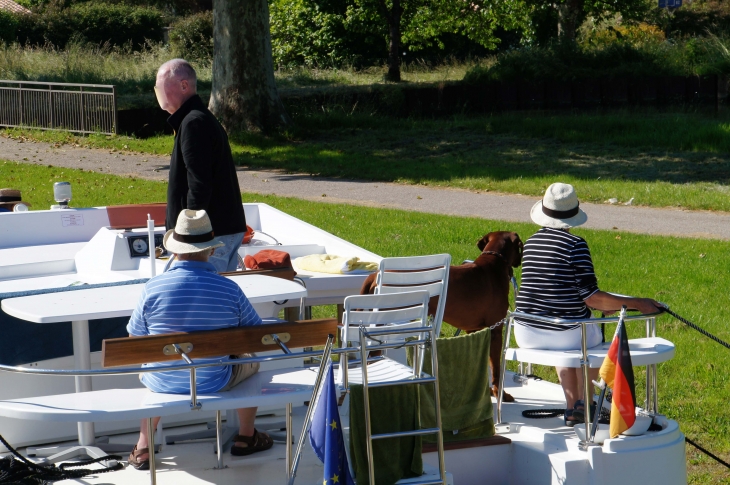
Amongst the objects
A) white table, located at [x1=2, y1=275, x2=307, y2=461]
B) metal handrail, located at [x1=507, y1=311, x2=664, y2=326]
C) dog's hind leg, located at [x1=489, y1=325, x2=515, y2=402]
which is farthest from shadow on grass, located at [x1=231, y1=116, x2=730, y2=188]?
white table, located at [x1=2, y1=275, x2=307, y2=461]

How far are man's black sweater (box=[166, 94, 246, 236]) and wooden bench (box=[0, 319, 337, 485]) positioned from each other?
5.13ft

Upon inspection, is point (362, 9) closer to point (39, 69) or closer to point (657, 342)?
point (39, 69)

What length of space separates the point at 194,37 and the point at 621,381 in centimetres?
3424

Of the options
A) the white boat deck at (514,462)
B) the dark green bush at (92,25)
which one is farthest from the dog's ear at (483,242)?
the dark green bush at (92,25)

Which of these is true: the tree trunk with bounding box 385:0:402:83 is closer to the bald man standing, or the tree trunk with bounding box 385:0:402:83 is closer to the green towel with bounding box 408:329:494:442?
the bald man standing

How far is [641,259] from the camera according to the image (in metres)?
10.9

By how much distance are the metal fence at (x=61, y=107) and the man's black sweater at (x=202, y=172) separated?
50.8 ft

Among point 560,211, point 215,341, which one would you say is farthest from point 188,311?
point 560,211

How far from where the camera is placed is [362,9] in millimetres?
32156

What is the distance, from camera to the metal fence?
21203mm

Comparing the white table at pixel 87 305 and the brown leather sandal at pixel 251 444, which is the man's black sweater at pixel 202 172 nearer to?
the white table at pixel 87 305

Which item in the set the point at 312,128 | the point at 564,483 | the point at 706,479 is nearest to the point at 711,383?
the point at 706,479

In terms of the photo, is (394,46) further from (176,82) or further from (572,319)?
(572,319)

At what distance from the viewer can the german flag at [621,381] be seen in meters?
4.48
